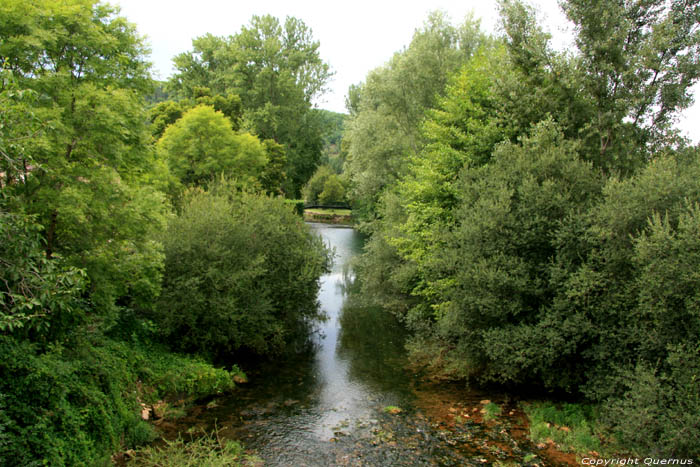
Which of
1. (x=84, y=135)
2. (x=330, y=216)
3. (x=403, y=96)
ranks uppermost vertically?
(x=403, y=96)

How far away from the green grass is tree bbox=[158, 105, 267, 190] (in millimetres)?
19571

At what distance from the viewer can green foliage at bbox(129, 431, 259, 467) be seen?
914cm

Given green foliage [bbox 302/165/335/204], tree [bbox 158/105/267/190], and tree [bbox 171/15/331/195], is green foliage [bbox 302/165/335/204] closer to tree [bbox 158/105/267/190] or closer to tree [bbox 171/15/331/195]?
tree [bbox 171/15/331/195]

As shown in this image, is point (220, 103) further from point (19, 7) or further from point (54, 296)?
point (54, 296)

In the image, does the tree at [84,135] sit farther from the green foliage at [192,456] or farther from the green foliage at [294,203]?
the green foliage at [294,203]

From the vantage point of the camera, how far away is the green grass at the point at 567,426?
10.8m

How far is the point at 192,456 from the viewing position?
30.9 ft

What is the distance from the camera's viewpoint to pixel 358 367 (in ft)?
57.6

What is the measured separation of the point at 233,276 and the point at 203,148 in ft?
46.8

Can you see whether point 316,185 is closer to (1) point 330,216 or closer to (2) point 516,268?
(1) point 330,216

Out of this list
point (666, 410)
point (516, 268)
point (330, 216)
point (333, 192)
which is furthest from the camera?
point (333, 192)

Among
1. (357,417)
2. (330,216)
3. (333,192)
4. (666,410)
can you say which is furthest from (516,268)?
(333,192)
